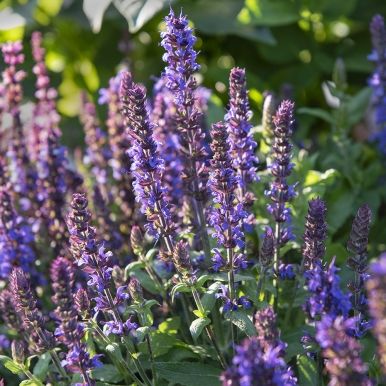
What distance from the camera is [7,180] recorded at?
2646 mm

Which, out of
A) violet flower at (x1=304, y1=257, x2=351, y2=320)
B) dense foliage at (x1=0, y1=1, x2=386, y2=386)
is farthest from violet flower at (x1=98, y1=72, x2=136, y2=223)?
violet flower at (x1=304, y1=257, x2=351, y2=320)

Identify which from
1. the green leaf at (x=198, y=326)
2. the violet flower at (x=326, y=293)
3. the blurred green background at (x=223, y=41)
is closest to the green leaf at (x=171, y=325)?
the green leaf at (x=198, y=326)

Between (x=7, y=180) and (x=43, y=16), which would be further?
(x=43, y=16)

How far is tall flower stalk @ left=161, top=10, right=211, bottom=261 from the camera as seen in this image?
204cm

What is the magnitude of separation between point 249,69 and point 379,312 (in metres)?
3.40

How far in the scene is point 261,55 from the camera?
4539 mm

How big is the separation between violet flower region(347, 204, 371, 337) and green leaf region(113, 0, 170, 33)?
1649 mm

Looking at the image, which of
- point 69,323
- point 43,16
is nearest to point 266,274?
point 69,323

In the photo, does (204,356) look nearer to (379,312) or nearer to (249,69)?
(379,312)

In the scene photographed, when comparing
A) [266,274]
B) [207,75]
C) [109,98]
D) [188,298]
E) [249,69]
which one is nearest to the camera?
[266,274]

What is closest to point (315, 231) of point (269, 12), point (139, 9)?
point (139, 9)

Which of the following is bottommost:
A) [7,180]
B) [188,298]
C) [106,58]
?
[188,298]

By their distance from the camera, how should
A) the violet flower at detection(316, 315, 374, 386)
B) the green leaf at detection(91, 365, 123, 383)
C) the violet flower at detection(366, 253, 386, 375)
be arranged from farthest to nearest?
the green leaf at detection(91, 365, 123, 383) → the violet flower at detection(316, 315, 374, 386) → the violet flower at detection(366, 253, 386, 375)

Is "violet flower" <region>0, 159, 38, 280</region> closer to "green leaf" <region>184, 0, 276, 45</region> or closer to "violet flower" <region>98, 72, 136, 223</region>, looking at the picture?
"violet flower" <region>98, 72, 136, 223</region>
